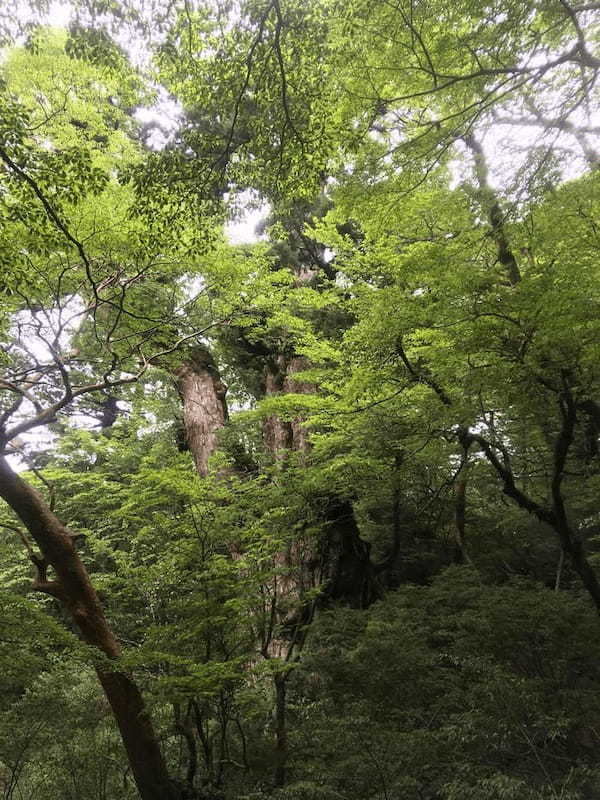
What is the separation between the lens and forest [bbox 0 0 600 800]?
4047mm

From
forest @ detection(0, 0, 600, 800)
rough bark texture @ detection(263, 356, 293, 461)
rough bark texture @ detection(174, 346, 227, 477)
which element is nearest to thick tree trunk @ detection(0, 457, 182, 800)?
forest @ detection(0, 0, 600, 800)

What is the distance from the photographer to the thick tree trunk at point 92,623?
4.77 meters

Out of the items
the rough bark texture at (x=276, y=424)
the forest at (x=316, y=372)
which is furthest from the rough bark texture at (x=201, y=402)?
the forest at (x=316, y=372)

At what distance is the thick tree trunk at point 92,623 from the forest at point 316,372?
0.03 m

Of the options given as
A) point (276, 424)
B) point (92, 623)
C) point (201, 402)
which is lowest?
point (92, 623)

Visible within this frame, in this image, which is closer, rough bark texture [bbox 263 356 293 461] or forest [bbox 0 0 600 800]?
forest [bbox 0 0 600 800]

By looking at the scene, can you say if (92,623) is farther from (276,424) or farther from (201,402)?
(276,424)

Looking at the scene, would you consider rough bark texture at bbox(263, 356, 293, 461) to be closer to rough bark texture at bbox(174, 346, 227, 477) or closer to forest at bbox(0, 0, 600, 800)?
rough bark texture at bbox(174, 346, 227, 477)

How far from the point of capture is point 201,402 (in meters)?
9.88

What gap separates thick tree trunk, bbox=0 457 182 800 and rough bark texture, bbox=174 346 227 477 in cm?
388

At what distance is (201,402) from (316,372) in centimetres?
345

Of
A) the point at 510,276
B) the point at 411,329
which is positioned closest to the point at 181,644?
the point at 411,329

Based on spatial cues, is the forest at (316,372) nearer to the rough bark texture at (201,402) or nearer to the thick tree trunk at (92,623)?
the thick tree trunk at (92,623)

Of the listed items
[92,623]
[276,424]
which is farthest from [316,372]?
[92,623]
